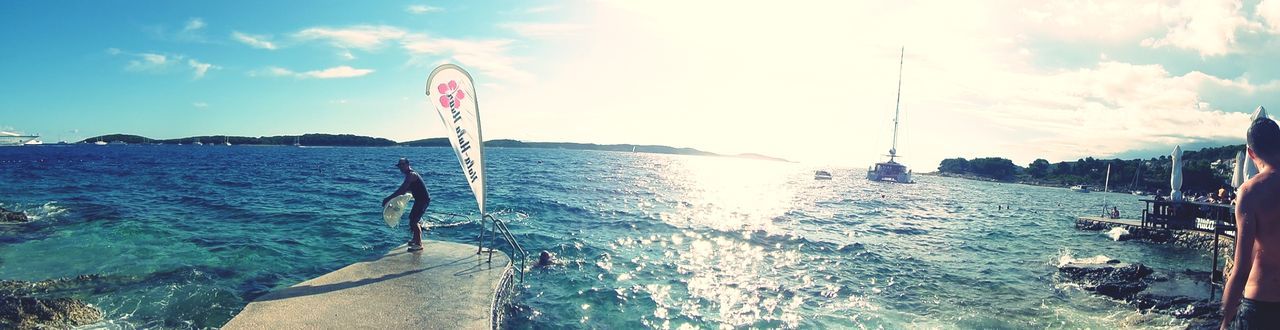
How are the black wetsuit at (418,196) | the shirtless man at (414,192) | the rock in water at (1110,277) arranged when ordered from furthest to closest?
the rock in water at (1110,277), the black wetsuit at (418,196), the shirtless man at (414,192)

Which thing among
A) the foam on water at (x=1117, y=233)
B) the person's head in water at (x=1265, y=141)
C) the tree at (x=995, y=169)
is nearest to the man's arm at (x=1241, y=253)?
the person's head in water at (x=1265, y=141)

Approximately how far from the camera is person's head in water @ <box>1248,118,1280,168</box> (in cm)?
426

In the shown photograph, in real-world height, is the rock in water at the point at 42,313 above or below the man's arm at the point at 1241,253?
below

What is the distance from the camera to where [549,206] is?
2744 centimetres

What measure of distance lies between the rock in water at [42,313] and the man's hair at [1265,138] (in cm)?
1469

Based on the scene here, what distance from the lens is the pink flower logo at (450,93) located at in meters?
9.62

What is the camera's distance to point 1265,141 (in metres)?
4.31

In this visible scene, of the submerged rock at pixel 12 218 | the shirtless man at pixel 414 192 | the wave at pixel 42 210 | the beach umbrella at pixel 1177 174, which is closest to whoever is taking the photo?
the shirtless man at pixel 414 192

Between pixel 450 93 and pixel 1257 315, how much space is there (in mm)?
10612

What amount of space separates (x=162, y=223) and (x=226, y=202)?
7519 mm

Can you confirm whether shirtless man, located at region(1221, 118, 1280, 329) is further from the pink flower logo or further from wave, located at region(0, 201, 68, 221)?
wave, located at region(0, 201, 68, 221)

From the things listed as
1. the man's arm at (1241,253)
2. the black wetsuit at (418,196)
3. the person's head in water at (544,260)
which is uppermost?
the man's arm at (1241,253)

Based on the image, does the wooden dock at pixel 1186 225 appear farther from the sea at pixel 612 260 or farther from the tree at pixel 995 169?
the tree at pixel 995 169

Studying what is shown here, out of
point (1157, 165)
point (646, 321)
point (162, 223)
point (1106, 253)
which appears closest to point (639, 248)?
point (646, 321)
